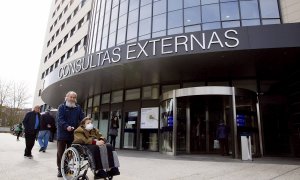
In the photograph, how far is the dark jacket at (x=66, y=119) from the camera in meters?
5.43

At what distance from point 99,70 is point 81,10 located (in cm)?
1522

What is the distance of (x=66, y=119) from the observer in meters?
5.55

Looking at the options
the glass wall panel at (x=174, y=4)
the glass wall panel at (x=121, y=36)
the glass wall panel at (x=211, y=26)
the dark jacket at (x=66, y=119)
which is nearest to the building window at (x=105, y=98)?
the glass wall panel at (x=121, y=36)

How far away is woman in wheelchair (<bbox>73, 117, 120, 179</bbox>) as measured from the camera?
4.62m

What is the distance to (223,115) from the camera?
39.7 feet

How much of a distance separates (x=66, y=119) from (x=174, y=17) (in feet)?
32.6

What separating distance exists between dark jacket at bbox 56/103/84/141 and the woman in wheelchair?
0.54m

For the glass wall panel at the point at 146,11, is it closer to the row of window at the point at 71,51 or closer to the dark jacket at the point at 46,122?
the dark jacket at the point at 46,122

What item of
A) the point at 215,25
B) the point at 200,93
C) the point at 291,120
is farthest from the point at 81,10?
the point at 291,120

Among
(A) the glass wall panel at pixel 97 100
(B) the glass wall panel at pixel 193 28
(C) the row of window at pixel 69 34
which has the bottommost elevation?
(A) the glass wall panel at pixel 97 100

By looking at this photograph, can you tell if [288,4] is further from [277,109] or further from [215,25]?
[277,109]

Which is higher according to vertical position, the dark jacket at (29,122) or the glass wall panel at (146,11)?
the glass wall panel at (146,11)

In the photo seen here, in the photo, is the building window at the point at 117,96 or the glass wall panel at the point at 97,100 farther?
the glass wall panel at the point at 97,100

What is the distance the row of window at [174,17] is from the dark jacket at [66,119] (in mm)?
9104
